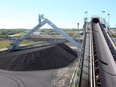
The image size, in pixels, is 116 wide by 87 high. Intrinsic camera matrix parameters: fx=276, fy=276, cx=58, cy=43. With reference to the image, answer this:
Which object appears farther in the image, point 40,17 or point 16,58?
point 40,17

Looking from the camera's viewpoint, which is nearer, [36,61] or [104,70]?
[104,70]

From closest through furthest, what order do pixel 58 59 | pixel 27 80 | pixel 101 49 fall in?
pixel 101 49
pixel 27 80
pixel 58 59

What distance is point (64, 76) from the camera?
40.9m

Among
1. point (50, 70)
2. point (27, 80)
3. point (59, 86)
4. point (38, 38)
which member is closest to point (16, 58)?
point (50, 70)

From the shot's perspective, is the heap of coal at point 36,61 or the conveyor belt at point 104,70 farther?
the heap of coal at point 36,61

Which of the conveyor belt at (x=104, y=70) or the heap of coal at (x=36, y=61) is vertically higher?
the conveyor belt at (x=104, y=70)

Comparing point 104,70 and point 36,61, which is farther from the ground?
point 104,70

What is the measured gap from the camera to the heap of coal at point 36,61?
47.3 metres

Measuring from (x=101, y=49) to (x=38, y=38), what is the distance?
3003 inches

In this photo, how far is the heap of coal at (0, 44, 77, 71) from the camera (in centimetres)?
4734

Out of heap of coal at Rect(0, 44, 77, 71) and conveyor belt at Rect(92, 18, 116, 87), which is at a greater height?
conveyor belt at Rect(92, 18, 116, 87)

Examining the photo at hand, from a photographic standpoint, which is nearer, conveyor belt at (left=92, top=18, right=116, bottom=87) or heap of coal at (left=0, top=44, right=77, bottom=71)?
conveyor belt at (left=92, top=18, right=116, bottom=87)

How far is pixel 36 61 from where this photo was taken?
5009cm

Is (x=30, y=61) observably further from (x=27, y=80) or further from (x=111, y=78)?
(x=111, y=78)
